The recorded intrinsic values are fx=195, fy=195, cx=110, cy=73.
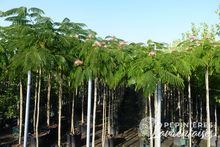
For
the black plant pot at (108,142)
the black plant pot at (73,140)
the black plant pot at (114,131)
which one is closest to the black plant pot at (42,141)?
the black plant pot at (73,140)

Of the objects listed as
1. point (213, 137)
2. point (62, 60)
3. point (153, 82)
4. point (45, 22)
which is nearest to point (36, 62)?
point (62, 60)

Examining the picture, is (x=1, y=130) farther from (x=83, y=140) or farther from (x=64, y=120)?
(x=83, y=140)

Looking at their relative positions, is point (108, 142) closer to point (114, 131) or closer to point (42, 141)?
point (114, 131)

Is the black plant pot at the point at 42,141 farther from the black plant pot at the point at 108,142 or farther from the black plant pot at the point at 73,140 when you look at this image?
the black plant pot at the point at 108,142

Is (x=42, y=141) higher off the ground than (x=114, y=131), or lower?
higher

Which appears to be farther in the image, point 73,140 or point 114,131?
point 114,131

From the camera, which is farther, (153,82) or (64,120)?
(64,120)

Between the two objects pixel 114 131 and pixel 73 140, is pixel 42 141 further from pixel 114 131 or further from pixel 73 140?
pixel 114 131

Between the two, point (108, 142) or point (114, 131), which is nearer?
point (108, 142)

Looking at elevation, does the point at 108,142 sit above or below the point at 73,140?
below

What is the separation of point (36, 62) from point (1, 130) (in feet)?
28.6

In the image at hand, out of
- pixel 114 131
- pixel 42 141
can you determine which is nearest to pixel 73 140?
pixel 42 141

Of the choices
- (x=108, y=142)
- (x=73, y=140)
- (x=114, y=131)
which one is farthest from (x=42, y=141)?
(x=114, y=131)

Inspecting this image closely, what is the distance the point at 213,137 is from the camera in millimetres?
8336
